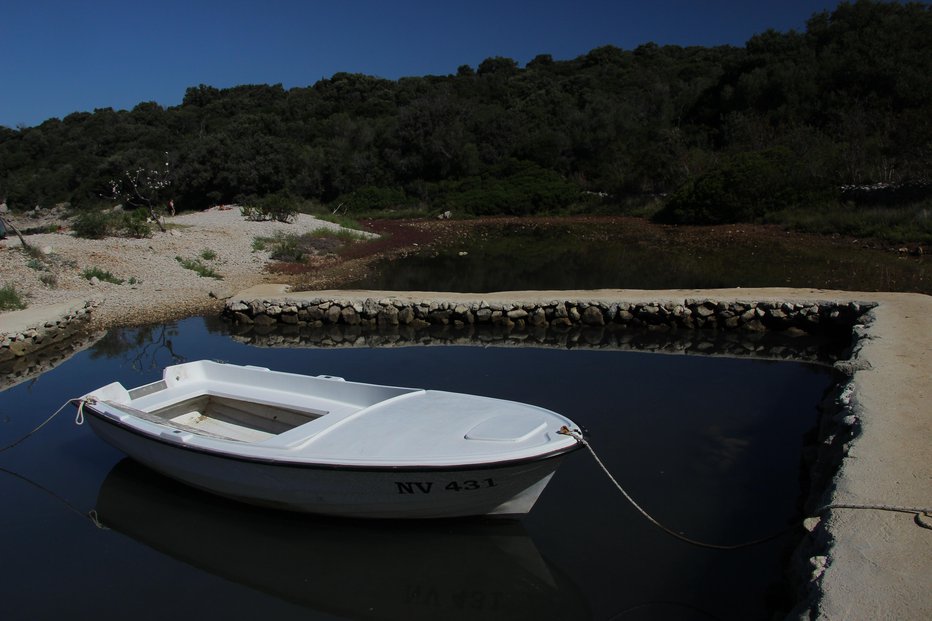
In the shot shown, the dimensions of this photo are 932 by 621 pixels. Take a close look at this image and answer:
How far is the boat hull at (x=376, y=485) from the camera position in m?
5.57

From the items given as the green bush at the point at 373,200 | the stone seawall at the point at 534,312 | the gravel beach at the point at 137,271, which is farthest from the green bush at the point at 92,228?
the green bush at the point at 373,200

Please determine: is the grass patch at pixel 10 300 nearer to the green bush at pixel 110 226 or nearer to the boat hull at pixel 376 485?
the green bush at pixel 110 226

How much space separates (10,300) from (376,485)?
14032 mm

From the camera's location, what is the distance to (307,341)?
14.1 meters

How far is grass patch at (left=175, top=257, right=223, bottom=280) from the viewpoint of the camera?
68.4ft

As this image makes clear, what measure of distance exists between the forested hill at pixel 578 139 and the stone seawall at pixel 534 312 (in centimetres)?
1788

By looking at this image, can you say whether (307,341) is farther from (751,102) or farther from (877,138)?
(751,102)

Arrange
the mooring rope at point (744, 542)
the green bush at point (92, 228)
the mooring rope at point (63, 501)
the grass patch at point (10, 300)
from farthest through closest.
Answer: the green bush at point (92, 228)
the grass patch at point (10, 300)
the mooring rope at point (63, 501)
the mooring rope at point (744, 542)

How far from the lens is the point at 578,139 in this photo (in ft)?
164

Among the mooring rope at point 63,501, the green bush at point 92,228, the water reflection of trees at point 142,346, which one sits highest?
Answer: the green bush at point 92,228

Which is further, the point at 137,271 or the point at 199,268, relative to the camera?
the point at 199,268

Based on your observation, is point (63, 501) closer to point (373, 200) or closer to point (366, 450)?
point (366, 450)

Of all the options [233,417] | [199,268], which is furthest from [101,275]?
[233,417]

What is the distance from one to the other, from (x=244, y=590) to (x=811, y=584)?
14.2 ft
